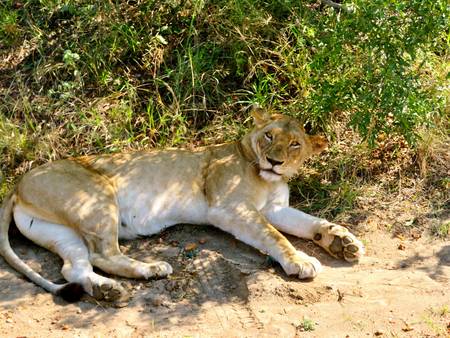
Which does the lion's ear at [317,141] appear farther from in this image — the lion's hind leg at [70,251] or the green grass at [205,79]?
the lion's hind leg at [70,251]

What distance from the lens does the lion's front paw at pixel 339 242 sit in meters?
4.43

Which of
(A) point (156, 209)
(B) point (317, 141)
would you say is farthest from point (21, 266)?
(B) point (317, 141)

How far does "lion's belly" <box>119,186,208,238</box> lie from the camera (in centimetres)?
458

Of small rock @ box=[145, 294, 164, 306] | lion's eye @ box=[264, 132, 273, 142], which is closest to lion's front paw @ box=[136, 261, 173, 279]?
small rock @ box=[145, 294, 164, 306]

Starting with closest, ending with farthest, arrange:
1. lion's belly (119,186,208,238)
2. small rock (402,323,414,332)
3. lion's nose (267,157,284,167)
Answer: small rock (402,323,414,332)
lion's belly (119,186,208,238)
lion's nose (267,157,284,167)

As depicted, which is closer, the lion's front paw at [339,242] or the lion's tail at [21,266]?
the lion's tail at [21,266]

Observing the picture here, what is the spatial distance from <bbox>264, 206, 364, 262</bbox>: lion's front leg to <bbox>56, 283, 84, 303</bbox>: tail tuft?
56.1 inches

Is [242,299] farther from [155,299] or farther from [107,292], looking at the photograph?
[107,292]

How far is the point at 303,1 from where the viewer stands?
5.89 m

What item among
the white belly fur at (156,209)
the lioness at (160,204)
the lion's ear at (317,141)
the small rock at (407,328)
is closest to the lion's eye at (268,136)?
the lioness at (160,204)

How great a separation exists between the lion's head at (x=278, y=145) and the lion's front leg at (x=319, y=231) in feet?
0.82

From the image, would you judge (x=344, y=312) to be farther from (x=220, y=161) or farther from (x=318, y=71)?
(x=318, y=71)

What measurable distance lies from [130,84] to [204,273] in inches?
81.6

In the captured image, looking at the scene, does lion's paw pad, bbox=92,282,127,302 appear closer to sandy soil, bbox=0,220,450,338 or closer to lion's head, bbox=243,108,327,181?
sandy soil, bbox=0,220,450,338
